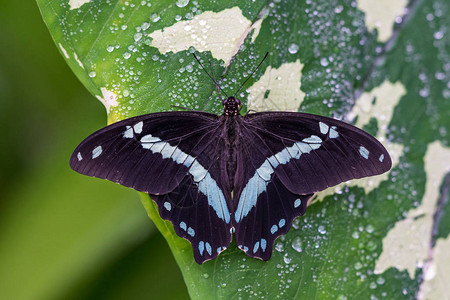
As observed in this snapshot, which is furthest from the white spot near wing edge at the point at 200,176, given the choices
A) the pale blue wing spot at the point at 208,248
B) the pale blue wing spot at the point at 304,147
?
the pale blue wing spot at the point at 304,147

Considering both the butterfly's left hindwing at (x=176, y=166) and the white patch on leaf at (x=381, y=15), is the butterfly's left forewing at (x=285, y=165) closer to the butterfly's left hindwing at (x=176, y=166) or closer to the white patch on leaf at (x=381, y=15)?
the butterfly's left hindwing at (x=176, y=166)

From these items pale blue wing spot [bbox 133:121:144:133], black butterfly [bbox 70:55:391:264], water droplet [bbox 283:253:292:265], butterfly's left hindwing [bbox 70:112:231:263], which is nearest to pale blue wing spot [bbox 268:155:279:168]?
black butterfly [bbox 70:55:391:264]

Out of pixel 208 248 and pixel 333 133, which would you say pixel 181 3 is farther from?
pixel 208 248

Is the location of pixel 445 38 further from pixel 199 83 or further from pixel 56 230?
pixel 56 230

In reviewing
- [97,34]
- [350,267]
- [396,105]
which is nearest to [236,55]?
[97,34]

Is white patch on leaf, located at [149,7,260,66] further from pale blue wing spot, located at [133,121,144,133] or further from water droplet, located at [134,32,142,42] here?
pale blue wing spot, located at [133,121,144,133]
